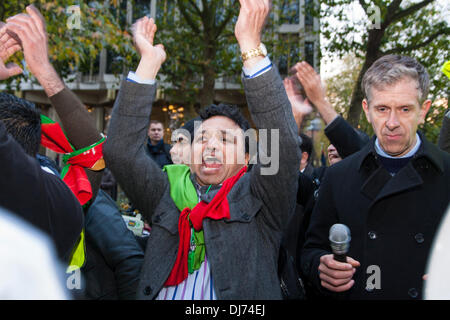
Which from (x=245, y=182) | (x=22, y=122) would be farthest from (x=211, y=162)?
(x=22, y=122)

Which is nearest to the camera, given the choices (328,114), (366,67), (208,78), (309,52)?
(328,114)

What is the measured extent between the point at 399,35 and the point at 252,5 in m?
11.4

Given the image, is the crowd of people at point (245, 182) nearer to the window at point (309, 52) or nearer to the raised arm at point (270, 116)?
the raised arm at point (270, 116)

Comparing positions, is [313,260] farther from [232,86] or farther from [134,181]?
[232,86]

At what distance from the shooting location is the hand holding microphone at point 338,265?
5.07ft

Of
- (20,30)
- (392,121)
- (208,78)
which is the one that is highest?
(20,30)

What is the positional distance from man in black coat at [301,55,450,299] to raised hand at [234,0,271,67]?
0.70 m

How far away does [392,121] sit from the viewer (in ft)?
6.43

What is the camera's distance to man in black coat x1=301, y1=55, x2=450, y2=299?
1.84 m

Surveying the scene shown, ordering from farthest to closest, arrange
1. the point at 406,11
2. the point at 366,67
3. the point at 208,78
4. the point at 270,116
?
the point at 208,78 → the point at 406,11 → the point at 366,67 → the point at 270,116

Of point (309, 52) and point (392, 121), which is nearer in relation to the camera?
point (392, 121)

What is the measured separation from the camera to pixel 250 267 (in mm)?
1731

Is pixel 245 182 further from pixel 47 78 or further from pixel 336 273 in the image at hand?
pixel 47 78

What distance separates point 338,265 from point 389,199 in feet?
1.47
